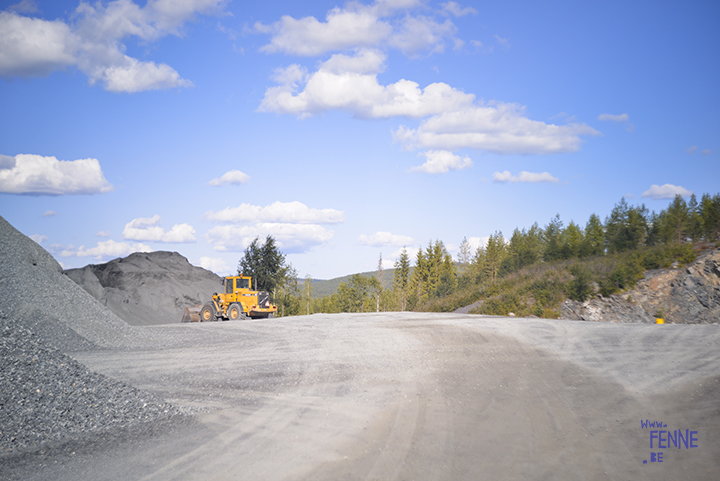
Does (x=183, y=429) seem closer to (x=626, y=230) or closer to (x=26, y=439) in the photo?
(x=26, y=439)

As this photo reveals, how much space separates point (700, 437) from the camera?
21.9 ft

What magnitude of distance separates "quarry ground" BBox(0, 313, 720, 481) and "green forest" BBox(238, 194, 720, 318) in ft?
69.7

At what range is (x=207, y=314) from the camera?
1085 inches

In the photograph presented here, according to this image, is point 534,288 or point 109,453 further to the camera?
point 534,288

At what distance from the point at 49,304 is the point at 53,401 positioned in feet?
33.7

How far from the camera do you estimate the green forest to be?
114 feet

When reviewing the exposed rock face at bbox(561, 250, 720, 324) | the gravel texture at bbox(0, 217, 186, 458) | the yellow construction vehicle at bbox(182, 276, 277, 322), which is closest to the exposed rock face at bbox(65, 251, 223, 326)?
the yellow construction vehicle at bbox(182, 276, 277, 322)

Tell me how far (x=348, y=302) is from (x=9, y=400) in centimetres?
8749

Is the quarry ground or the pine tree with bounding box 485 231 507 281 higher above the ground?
the pine tree with bounding box 485 231 507 281

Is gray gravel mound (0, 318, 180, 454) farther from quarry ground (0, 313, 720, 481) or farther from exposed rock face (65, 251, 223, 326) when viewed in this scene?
exposed rock face (65, 251, 223, 326)

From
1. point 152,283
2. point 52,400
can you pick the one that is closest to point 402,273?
point 152,283

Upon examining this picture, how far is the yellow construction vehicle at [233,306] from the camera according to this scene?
2766 centimetres

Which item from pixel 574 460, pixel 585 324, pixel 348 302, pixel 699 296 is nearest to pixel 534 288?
pixel 699 296

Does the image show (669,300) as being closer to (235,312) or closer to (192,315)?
(235,312)
